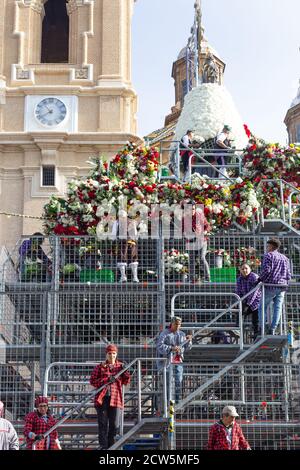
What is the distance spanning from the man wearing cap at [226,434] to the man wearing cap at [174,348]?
2.62 meters

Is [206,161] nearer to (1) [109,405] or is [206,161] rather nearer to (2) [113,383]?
(2) [113,383]

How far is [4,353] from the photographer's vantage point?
2098 cm

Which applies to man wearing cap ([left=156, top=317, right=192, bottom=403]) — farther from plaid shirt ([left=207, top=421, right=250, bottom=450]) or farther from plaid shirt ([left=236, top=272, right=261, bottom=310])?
plaid shirt ([left=207, top=421, right=250, bottom=450])

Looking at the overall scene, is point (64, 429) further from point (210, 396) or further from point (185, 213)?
point (185, 213)

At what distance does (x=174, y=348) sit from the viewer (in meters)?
18.0

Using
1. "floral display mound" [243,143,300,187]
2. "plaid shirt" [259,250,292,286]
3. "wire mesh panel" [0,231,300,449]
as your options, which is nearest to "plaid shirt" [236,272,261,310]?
"wire mesh panel" [0,231,300,449]

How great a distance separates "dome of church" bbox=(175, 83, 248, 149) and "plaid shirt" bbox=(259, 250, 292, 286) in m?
9.47

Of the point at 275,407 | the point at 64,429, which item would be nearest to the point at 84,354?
the point at 64,429

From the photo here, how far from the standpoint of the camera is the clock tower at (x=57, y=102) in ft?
141

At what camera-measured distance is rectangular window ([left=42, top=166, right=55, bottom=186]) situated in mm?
43000

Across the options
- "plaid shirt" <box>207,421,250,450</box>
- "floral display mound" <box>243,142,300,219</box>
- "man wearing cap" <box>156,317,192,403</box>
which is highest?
"floral display mound" <box>243,142,300,219</box>

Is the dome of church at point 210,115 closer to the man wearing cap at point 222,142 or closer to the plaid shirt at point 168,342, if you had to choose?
the man wearing cap at point 222,142

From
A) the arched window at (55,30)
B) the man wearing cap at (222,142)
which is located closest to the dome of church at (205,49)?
the arched window at (55,30)

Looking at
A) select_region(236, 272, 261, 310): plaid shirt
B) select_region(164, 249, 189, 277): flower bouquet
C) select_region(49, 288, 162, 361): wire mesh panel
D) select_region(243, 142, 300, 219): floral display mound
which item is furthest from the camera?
select_region(243, 142, 300, 219): floral display mound
